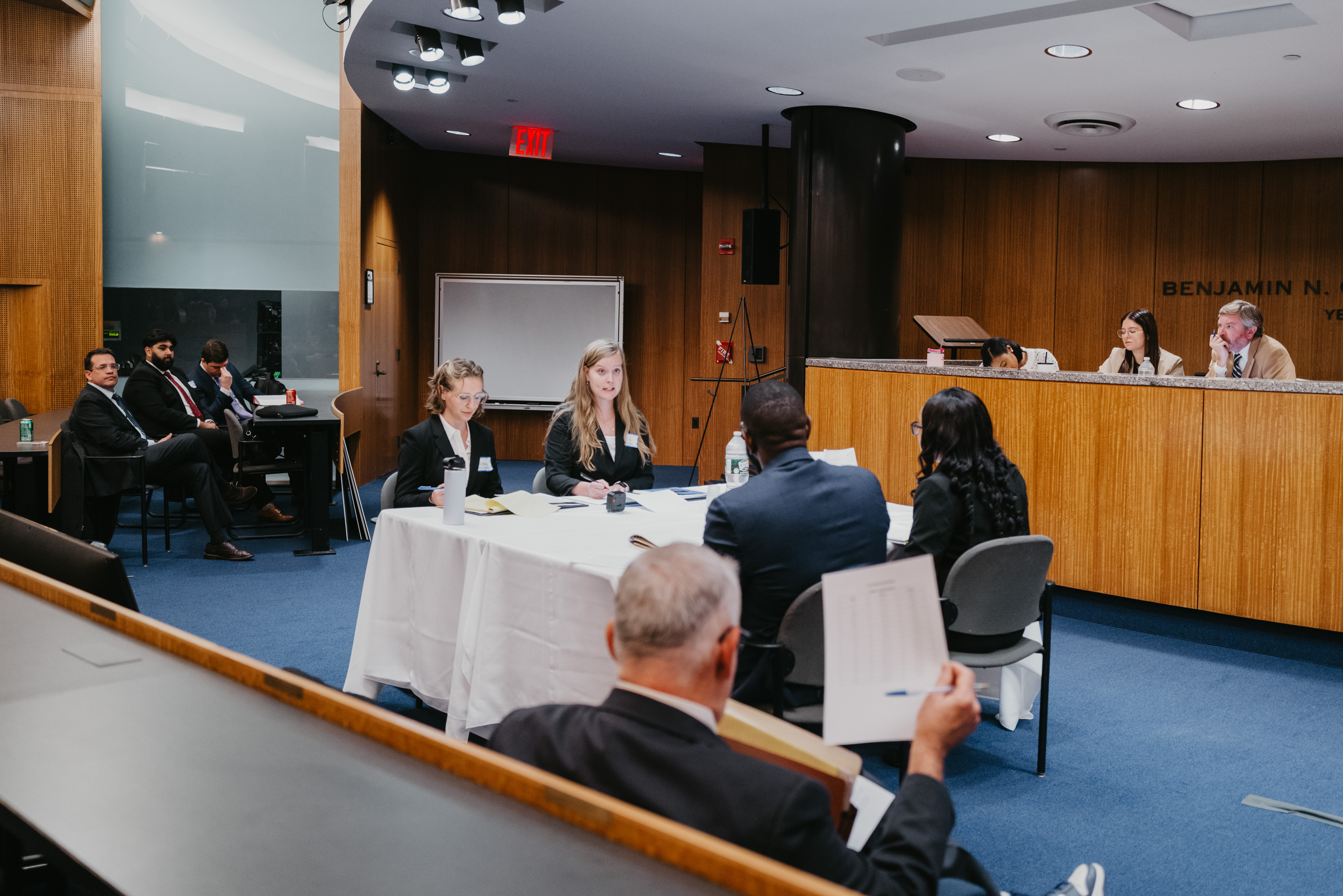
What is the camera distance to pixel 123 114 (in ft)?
27.3

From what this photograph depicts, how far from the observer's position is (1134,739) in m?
3.51

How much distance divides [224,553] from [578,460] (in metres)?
3.03

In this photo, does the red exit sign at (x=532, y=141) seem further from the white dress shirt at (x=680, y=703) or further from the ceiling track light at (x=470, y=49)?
the white dress shirt at (x=680, y=703)

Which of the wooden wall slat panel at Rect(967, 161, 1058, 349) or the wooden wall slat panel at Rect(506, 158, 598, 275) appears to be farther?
the wooden wall slat panel at Rect(506, 158, 598, 275)

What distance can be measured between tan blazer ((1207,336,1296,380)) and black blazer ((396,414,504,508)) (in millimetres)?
3751

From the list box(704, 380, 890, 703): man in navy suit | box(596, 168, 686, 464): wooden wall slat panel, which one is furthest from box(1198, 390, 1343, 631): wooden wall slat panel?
box(596, 168, 686, 464): wooden wall slat panel

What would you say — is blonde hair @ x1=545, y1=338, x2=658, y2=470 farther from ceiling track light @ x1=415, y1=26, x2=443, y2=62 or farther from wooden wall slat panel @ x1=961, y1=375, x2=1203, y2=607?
ceiling track light @ x1=415, y1=26, x2=443, y2=62

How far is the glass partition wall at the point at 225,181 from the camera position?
328 inches

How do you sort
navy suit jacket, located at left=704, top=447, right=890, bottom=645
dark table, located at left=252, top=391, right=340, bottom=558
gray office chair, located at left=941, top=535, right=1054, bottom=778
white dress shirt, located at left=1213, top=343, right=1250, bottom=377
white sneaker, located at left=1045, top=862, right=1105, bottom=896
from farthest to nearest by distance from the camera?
dark table, located at left=252, top=391, right=340, bottom=558, white dress shirt, located at left=1213, top=343, right=1250, bottom=377, gray office chair, located at left=941, top=535, right=1054, bottom=778, navy suit jacket, located at left=704, top=447, right=890, bottom=645, white sneaker, located at left=1045, top=862, right=1105, bottom=896

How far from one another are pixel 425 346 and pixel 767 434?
28.5 feet

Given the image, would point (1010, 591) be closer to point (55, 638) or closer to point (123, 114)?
point (55, 638)

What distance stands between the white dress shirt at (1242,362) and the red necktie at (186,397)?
6.39 m

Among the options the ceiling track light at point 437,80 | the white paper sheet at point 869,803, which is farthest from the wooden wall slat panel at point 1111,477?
the ceiling track light at point 437,80

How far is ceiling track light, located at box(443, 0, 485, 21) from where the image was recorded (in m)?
5.09
